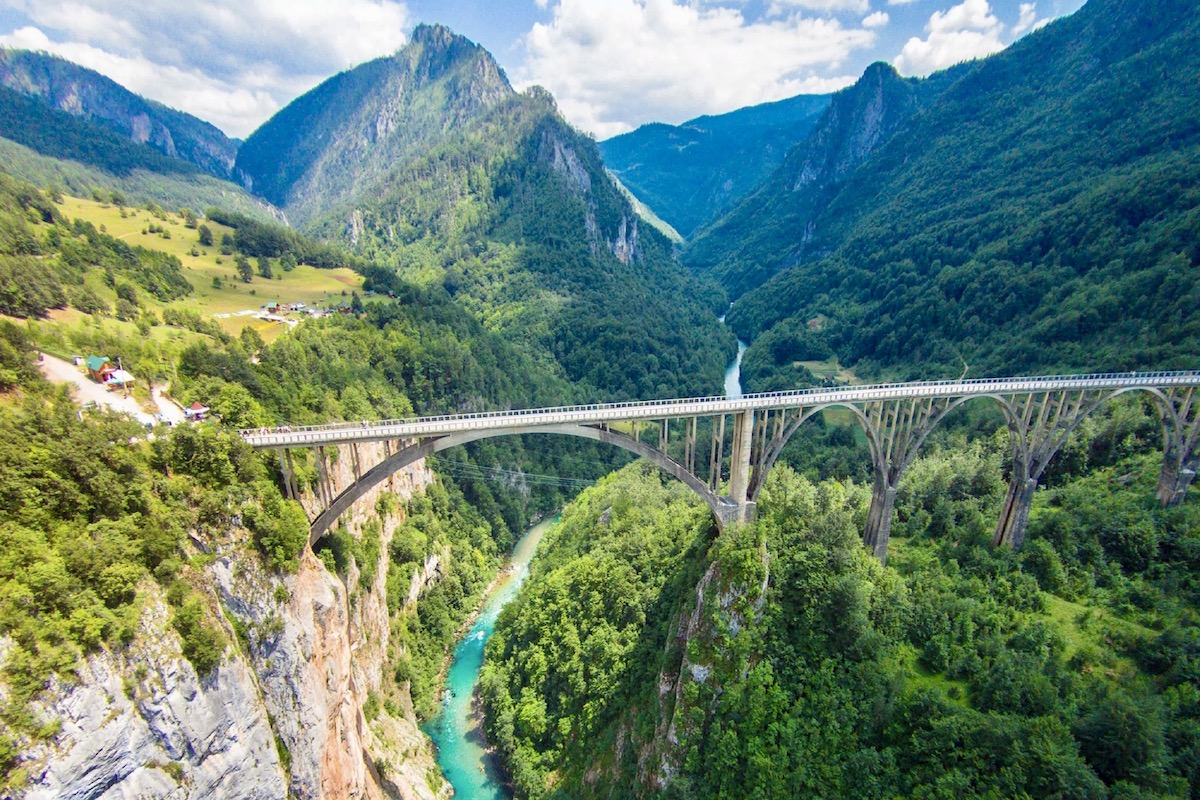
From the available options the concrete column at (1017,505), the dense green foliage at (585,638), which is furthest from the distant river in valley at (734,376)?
the concrete column at (1017,505)

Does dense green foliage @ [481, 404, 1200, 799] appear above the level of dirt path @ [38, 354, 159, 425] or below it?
below

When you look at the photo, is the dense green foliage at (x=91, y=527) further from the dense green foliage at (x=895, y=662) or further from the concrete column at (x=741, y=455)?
the concrete column at (x=741, y=455)

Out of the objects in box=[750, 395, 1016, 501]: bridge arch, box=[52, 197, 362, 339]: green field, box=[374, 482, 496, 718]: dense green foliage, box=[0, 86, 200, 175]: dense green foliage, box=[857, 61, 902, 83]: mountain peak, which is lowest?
box=[374, 482, 496, 718]: dense green foliage

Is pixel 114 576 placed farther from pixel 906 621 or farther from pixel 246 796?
pixel 906 621

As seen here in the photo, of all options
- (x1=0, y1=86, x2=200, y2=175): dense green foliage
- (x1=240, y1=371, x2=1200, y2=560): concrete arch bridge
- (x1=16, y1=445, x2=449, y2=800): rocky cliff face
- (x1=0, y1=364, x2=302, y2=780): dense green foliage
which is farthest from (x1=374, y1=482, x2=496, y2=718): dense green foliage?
(x1=0, y1=86, x2=200, y2=175): dense green foliage

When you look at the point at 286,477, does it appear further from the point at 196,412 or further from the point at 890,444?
the point at 890,444

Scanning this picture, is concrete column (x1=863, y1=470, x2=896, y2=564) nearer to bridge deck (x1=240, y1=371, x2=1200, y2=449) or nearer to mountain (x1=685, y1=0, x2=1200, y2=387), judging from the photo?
bridge deck (x1=240, y1=371, x2=1200, y2=449)

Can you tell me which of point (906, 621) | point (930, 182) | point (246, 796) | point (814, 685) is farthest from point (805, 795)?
point (930, 182)
